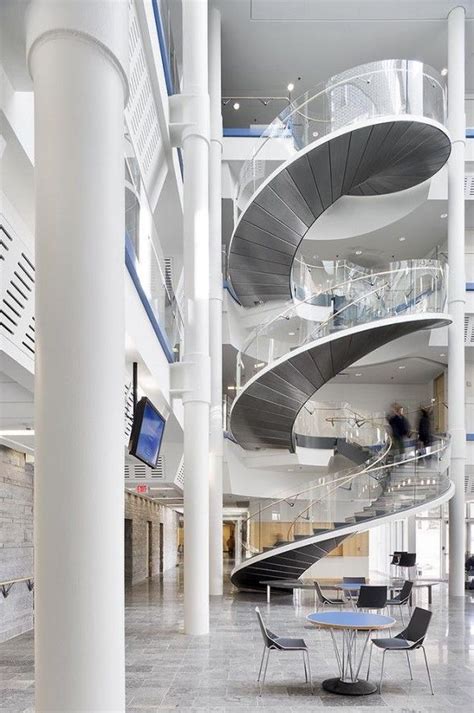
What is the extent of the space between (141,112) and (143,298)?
1.99 m

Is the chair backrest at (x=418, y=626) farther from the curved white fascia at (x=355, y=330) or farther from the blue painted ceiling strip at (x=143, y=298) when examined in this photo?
the curved white fascia at (x=355, y=330)

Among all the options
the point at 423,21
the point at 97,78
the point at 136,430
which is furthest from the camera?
the point at 423,21

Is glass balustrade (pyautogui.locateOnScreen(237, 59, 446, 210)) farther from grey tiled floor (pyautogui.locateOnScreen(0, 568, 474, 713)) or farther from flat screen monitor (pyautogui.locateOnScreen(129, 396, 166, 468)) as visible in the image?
grey tiled floor (pyautogui.locateOnScreen(0, 568, 474, 713))

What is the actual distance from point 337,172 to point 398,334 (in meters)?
3.44

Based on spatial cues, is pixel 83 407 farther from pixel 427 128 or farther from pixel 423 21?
pixel 423 21

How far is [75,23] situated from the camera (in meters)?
2.56

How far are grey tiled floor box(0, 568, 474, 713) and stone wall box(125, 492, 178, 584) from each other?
23.7 feet

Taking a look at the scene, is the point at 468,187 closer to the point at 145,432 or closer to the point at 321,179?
the point at 321,179

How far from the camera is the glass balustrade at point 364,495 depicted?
13.6m

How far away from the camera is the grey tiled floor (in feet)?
21.3

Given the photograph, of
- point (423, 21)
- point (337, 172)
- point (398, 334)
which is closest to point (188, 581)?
point (398, 334)

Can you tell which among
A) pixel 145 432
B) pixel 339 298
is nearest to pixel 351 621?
pixel 145 432

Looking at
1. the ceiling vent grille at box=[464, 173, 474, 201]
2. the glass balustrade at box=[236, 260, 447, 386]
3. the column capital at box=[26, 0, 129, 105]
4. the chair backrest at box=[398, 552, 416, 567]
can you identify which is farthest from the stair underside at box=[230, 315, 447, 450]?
the column capital at box=[26, 0, 129, 105]

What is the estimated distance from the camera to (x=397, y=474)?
560 inches
